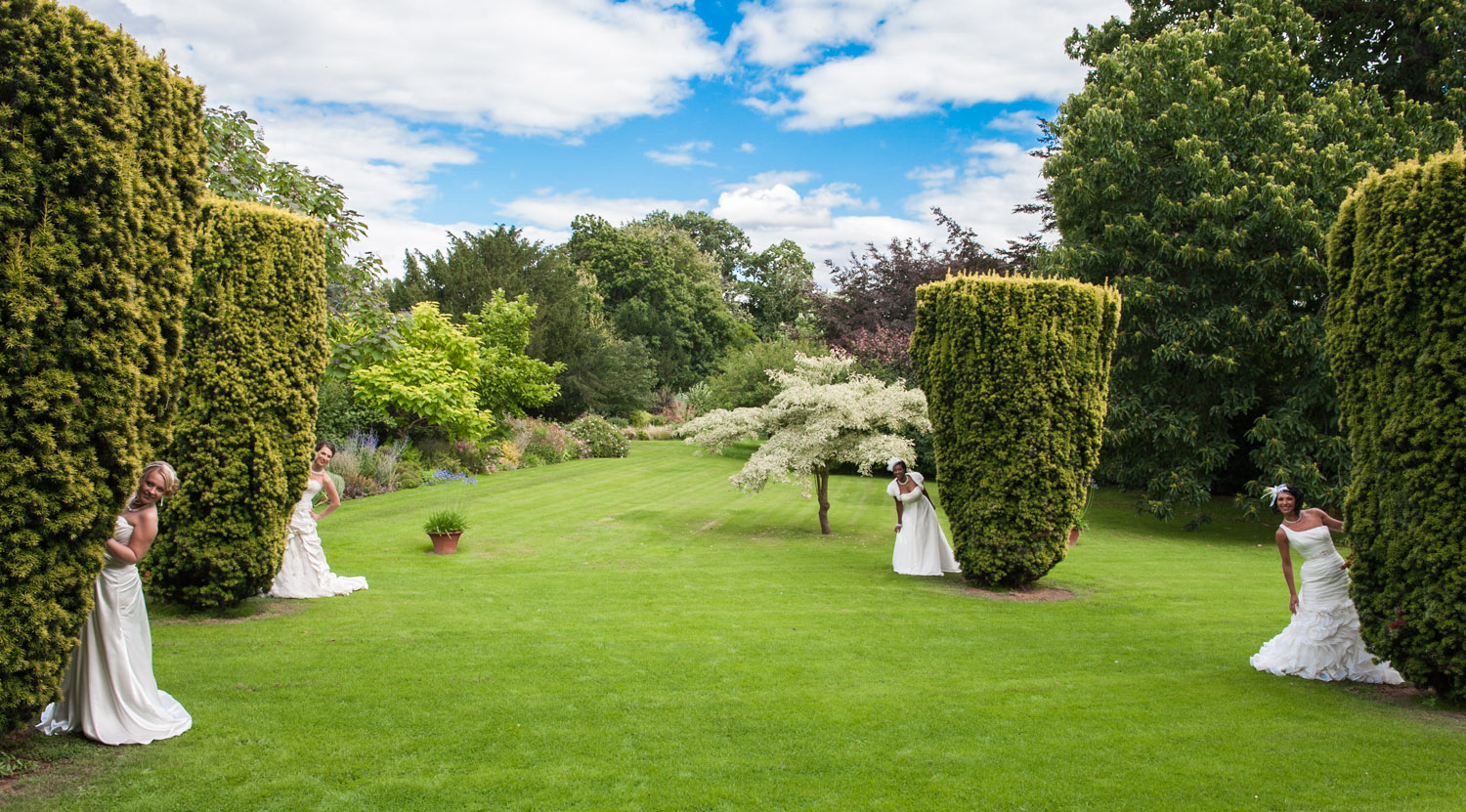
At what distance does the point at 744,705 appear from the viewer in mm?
6379

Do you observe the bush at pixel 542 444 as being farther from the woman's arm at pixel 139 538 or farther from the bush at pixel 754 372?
the woman's arm at pixel 139 538

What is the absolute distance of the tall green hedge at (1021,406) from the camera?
10.7 m

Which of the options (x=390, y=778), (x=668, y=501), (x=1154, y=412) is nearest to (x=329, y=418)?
(x=668, y=501)

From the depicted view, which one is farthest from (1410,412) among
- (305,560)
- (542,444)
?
(542,444)

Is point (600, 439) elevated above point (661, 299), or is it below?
below

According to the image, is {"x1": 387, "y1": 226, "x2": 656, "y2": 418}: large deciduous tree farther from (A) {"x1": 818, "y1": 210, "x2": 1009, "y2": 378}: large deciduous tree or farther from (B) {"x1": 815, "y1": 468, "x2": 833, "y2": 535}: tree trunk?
(B) {"x1": 815, "y1": 468, "x2": 833, "y2": 535}: tree trunk

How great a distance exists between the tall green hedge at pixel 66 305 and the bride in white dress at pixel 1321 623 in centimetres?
896

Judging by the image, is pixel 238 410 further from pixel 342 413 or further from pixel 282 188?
pixel 342 413

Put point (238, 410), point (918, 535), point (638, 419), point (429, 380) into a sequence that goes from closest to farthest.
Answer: point (238, 410) → point (918, 535) → point (429, 380) → point (638, 419)

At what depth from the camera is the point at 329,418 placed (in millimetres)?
20156

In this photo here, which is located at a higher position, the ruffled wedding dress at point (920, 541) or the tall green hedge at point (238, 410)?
the tall green hedge at point (238, 410)

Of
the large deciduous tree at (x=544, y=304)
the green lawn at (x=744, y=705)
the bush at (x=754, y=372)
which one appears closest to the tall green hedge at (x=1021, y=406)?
the green lawn at (x=744, y=705)

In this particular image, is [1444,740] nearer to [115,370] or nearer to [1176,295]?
[115,370]

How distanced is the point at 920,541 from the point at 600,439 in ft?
67.5
